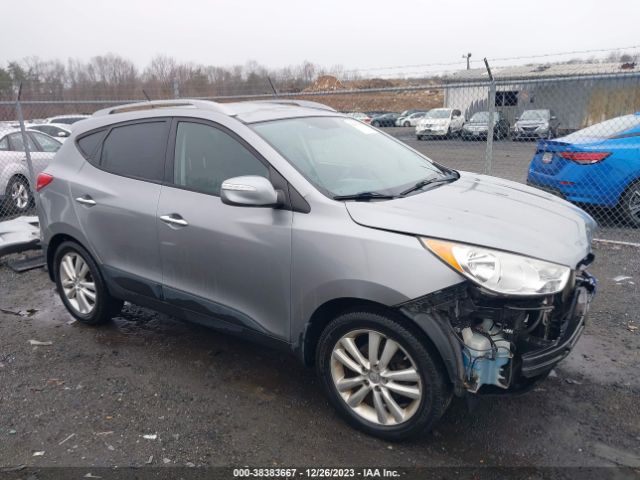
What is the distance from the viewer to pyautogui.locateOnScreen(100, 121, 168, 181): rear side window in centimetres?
364

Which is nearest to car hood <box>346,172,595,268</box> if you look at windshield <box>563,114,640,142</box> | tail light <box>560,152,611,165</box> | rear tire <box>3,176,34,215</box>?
tail light <box>560,152,611,165</box>

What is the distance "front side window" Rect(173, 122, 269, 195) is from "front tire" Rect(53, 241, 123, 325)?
1.26 meters

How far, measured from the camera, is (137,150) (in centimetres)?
379

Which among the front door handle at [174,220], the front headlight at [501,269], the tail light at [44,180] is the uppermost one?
the tail light at [44,180]

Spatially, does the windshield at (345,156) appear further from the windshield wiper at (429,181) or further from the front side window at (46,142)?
the front side window at (46,142)

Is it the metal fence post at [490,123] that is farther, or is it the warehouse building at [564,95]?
the warehouse building at [564,95]

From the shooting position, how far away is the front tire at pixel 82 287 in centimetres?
418

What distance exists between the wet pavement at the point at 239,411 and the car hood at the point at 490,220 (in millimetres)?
979

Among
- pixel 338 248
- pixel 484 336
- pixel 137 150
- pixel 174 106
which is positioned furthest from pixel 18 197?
pixel 484 336

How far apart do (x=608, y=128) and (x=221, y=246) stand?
620 centimetres

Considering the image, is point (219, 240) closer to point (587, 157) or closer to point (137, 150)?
point (137, 150)

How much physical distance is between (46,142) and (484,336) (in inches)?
404

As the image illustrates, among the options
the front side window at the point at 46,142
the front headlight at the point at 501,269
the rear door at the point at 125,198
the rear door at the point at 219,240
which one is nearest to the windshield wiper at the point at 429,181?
the front headlight at the point at 501,269

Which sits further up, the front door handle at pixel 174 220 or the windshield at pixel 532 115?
the windshield at pixel 532 115
